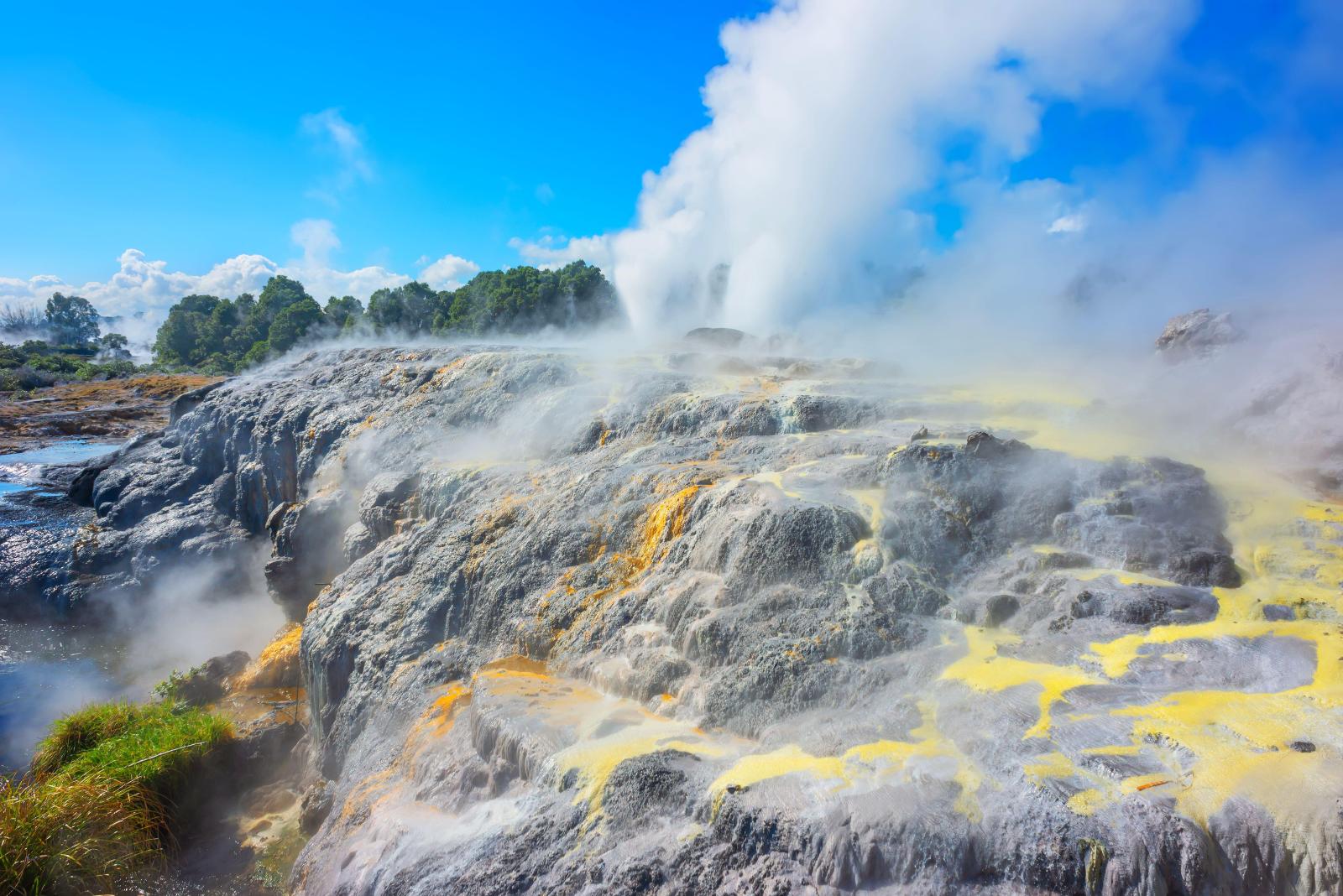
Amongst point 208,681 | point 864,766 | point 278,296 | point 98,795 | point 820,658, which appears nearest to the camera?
point 864,766

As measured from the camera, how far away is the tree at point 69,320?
276 ft

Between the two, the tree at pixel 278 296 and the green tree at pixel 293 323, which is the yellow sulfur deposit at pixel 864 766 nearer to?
the green tree at pixel 293 323

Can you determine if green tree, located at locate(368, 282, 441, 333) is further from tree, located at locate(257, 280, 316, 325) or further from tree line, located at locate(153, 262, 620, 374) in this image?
tree, located at locate(257, 280, 316, 325)

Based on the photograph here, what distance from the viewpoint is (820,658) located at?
6.10 m

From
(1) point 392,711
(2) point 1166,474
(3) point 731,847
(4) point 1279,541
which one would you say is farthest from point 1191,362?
Answer: (1) point 392,711

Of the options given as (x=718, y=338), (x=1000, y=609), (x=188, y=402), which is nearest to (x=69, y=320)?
(x=188, y=402)

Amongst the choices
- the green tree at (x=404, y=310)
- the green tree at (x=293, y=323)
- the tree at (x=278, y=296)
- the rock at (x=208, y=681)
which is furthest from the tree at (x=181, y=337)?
the rock at (x=208, y=681)

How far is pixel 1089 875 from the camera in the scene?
3.79 meters

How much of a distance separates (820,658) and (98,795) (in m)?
6.76

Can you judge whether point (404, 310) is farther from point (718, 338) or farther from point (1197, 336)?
point (1197, 336)

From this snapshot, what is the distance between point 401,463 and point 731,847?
10172 millimetres

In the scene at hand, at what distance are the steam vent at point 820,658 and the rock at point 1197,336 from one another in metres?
4.30

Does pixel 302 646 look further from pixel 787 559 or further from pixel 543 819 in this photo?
pixel 787 559

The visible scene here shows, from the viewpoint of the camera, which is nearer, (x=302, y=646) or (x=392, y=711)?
(x=392, y=711)
